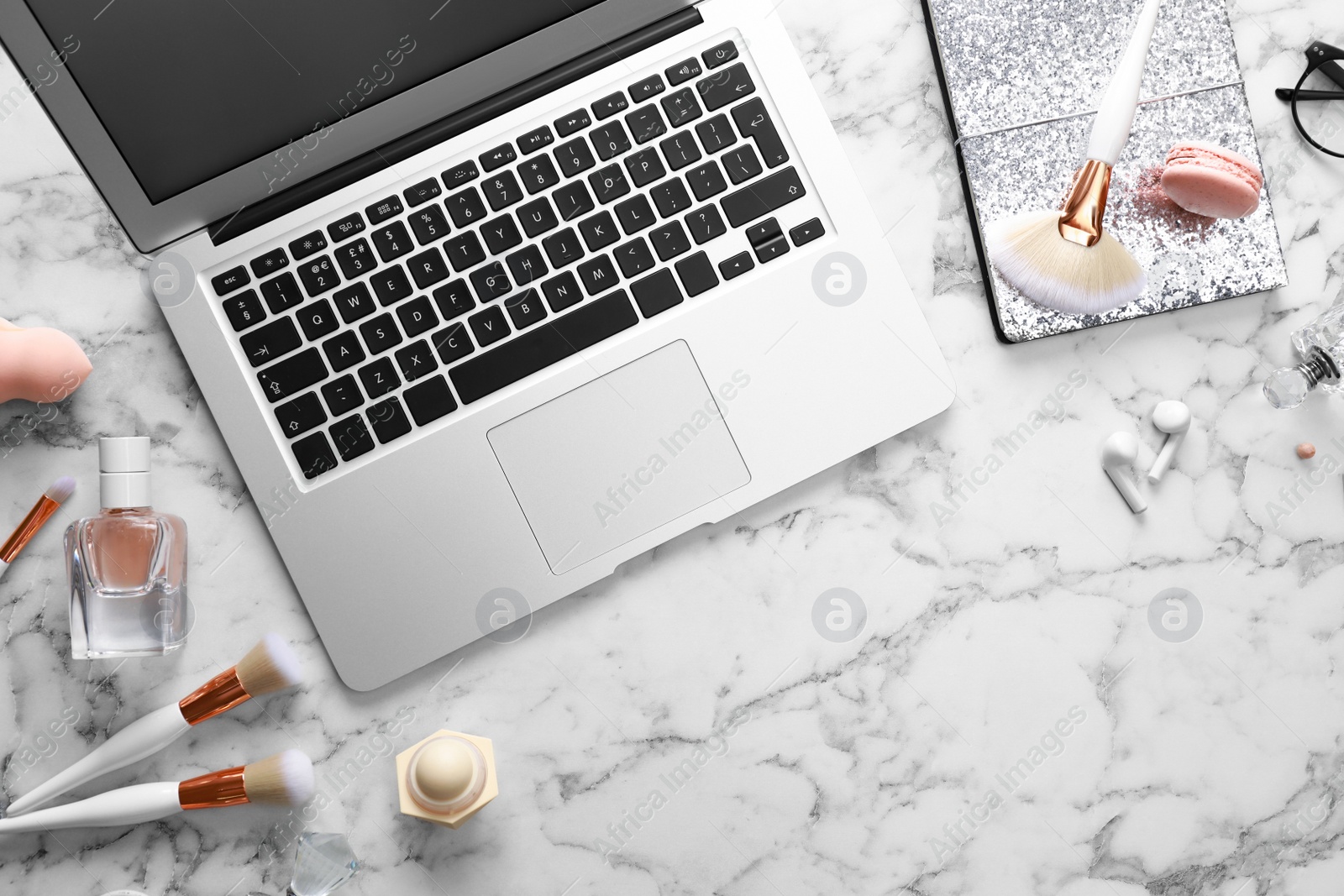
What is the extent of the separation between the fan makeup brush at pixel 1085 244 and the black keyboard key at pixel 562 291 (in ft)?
1.10

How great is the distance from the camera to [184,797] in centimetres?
69

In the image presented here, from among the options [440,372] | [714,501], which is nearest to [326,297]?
[440,372]

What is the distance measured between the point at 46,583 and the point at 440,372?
0.36 meters

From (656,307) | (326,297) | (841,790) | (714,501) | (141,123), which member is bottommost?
(841,790)

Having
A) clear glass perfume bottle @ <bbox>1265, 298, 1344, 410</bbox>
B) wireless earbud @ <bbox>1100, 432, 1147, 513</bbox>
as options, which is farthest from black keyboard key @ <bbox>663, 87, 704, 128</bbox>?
clear glass perfume bottle @ <bbox>1265, 298, 1344, 410</bbox>

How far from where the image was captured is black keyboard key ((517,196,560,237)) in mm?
680

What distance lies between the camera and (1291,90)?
782mm

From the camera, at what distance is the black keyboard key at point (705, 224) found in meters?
0.69

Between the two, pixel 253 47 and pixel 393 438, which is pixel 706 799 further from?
pixel 253 47

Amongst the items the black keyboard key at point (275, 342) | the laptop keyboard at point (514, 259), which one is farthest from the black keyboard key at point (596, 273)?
the black keyboard key at point (275, 342)

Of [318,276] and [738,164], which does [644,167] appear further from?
[318,276]

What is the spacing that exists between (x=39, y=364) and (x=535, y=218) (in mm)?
381

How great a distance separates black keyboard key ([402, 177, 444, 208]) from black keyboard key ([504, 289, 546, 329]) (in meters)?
0.09

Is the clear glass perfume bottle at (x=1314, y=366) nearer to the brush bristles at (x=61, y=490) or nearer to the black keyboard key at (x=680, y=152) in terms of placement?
the black keyboard key at (x=680, y=152)
